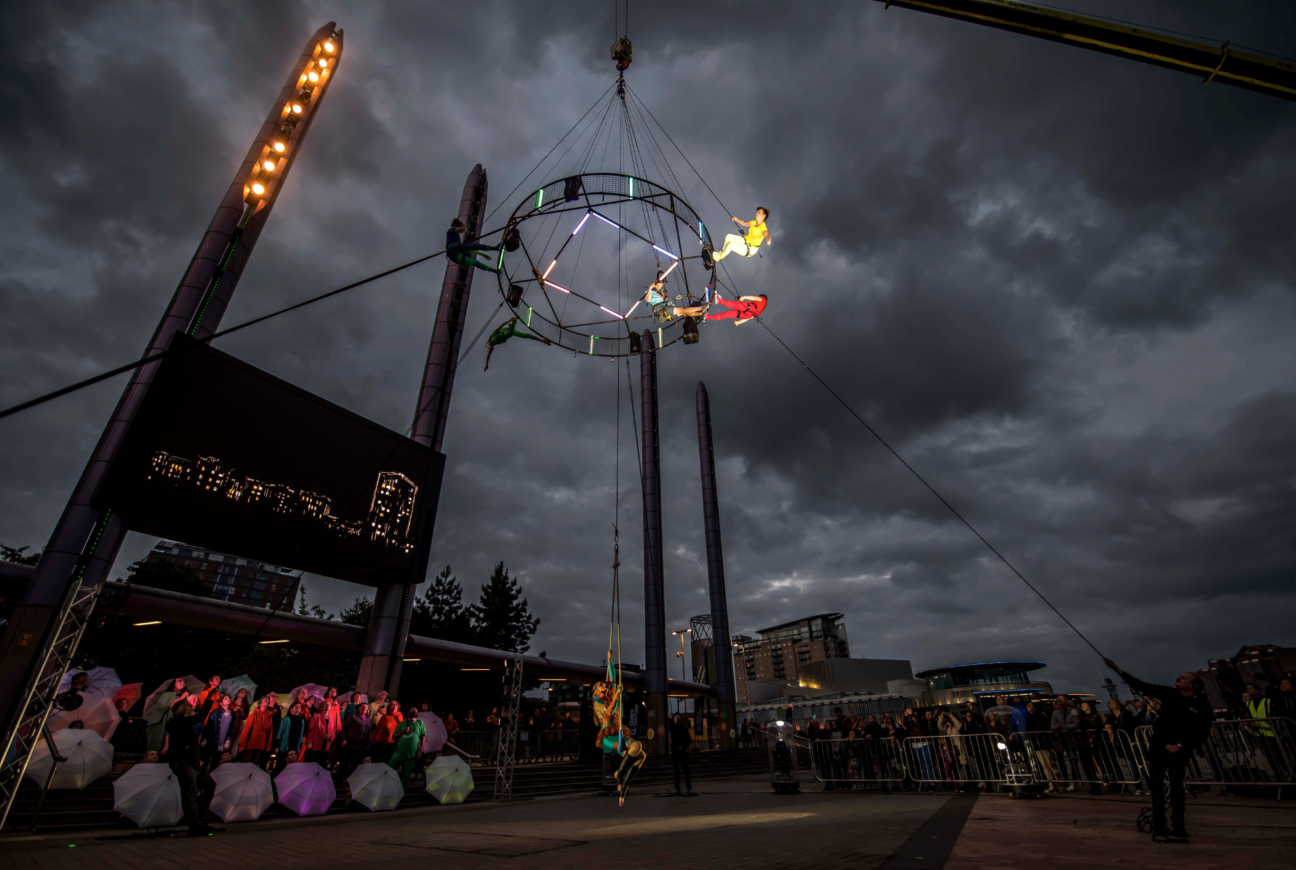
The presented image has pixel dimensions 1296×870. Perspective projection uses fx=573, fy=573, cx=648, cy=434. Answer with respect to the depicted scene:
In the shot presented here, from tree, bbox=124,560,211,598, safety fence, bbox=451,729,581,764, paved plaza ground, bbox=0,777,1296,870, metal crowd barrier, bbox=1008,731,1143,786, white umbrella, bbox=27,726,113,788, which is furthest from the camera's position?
tree, bbox=124,560,211,598

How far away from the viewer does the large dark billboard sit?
14672mm

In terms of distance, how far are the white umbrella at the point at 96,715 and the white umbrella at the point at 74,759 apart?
128 cm

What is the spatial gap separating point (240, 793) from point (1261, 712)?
1776 cm

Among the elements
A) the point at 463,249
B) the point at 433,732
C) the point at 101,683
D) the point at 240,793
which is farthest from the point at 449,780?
the point at 463,249

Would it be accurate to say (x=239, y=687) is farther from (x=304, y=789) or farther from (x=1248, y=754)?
(x=1248, y=754)

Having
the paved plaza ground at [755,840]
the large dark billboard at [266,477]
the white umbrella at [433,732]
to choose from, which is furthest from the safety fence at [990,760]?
the large dark billboard at [266,477]

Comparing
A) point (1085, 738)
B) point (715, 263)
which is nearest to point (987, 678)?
point (1085, 738)

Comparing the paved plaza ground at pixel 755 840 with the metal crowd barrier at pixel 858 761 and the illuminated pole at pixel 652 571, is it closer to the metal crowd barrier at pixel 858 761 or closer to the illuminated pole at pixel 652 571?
the metal crowd barrier at pixel 858 761

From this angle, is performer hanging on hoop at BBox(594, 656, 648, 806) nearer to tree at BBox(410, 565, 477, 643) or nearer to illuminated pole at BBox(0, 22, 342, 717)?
illuminated pole at BBox(0, 22, 342, 717)

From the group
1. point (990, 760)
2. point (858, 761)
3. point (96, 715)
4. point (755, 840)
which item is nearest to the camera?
point (755, 840)

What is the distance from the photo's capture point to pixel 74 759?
1007 centimetres

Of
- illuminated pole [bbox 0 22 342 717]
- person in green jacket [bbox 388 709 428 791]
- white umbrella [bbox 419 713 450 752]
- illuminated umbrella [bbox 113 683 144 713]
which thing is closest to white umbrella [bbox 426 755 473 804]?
person in green jacket [bbox 388 709 428 791]

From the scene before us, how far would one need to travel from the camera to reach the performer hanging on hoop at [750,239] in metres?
13.7

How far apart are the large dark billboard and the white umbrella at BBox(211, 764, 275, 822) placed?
7706 mm
